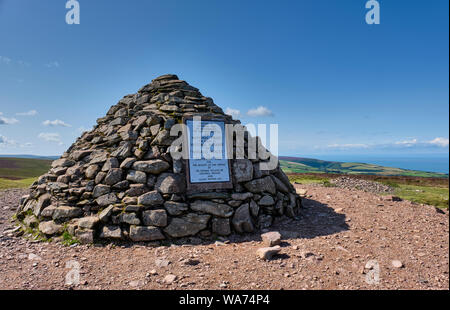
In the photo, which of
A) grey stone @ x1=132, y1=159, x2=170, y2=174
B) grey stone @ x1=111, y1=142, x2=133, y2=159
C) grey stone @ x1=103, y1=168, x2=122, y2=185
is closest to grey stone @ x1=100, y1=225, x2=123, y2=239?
grey stone @ x1=103, y1=168, x2=122, y2=185

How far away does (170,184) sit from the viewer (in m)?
6.83

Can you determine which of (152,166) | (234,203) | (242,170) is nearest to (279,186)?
(242,170)

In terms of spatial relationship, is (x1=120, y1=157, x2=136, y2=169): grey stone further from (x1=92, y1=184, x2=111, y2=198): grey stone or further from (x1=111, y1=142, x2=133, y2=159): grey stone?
(x1=92, y1=184, x2=111, y2=198): grey stone

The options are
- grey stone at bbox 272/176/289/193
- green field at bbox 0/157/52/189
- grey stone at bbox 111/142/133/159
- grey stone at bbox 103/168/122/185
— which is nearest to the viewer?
grey stone at bbox 103/168/122/185

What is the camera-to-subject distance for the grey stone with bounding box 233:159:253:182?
7645mm

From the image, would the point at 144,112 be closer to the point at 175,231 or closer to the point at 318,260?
the point at 175,231

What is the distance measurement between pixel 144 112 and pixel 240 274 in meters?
6.49

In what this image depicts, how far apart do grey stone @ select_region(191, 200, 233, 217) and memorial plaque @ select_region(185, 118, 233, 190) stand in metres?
0.50

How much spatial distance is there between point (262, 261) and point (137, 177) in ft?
14.2

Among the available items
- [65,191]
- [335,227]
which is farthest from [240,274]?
[65,191]

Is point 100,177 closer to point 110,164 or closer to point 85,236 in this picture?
point 110,164

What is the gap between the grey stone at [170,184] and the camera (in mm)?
6797

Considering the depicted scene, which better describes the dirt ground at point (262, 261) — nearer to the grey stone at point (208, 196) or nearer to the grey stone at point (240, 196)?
the grey stone at point (240, 196)

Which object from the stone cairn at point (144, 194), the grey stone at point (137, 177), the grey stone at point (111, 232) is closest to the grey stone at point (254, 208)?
the stone cairn at point (144, 194)
